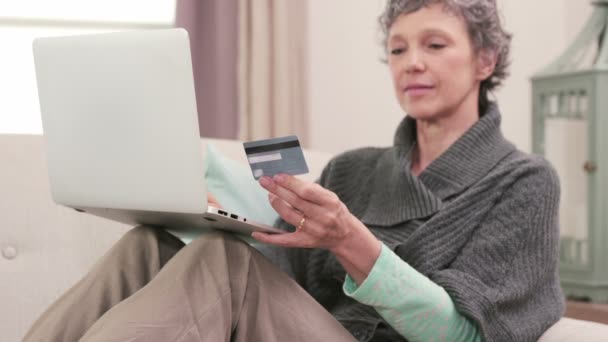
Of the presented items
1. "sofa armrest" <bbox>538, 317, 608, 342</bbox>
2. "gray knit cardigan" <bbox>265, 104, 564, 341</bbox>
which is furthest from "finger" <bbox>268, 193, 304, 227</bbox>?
"sofa armrest" <bbox>538, 317, 608, 342</bbox>

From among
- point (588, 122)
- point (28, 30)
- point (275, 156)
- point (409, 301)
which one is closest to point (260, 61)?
point (28, 30)

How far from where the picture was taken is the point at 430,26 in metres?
1.47

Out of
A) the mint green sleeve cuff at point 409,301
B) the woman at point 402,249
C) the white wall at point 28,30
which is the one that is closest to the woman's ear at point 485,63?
the woman at point 402,249

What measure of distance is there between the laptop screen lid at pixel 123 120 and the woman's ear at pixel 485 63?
747 mm

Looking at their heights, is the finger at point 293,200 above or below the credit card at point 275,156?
below

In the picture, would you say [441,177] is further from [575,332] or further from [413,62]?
[575,332]

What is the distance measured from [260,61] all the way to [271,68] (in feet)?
0.24

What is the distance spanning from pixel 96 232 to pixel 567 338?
91cm

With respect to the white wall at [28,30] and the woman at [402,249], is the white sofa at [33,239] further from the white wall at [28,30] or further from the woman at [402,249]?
the white wall at [28,30]

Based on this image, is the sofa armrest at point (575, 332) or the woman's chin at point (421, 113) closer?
the sofa armrest at point (575, 332)

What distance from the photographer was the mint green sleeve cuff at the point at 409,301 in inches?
46.5

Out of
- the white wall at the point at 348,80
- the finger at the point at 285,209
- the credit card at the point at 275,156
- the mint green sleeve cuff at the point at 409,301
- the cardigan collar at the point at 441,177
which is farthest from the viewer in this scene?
the white wall at the point at 348,80

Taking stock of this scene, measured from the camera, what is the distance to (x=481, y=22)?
59.1 inches

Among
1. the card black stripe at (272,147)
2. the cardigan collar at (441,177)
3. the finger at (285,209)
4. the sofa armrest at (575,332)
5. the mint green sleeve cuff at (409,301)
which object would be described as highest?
the card black stripe at (272,147)
